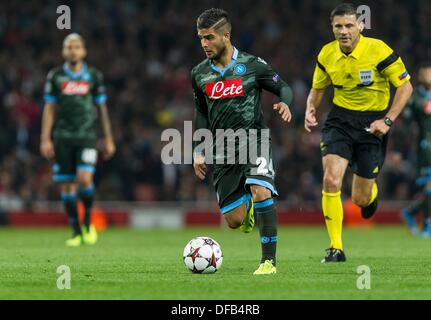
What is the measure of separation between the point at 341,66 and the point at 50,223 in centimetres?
1135

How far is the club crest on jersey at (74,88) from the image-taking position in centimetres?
1421

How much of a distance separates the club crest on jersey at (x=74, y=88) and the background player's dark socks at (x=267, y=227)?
5.87 meters

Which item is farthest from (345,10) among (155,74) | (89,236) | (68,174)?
(155,74)

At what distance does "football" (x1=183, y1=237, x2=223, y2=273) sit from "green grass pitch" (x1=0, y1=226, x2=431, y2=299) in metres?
0.11

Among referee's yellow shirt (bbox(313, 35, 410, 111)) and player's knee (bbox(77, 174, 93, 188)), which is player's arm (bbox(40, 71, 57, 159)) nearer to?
player's knee (bbox(77, 174, 93, 188))

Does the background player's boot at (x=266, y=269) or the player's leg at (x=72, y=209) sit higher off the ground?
the player's leg at (x=72, y=209)

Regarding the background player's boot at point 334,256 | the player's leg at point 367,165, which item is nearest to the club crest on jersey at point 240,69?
the player's leg at point 367,165

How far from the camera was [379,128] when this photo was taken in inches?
393

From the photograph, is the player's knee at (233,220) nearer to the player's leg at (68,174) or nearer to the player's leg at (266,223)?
the player's leg at (266,223)

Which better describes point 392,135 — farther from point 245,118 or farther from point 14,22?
point 245,118

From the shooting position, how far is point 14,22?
2409 centimetres

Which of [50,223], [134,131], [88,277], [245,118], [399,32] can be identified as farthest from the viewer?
[399,32]

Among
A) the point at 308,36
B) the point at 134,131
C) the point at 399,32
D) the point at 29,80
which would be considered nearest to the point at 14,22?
the point at 29,80

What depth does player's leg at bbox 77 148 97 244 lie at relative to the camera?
14234 mm
